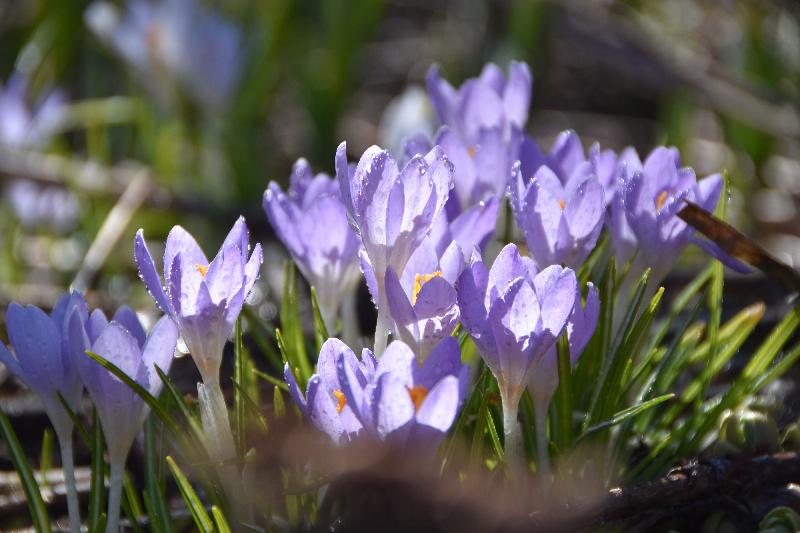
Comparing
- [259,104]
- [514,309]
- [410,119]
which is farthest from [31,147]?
[514,309]

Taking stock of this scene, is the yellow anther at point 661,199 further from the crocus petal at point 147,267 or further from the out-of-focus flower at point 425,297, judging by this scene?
the crocus petal at point 147,267

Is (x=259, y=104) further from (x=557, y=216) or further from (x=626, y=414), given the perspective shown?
(x=626, y=414)

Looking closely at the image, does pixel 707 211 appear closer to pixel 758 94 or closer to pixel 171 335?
pixel 171 335

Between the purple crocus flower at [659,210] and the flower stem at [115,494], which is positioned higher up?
the purple crocus flower at [659,210]

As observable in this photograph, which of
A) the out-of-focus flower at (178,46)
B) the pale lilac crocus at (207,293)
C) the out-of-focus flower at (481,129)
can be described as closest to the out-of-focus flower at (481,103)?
the out-of-focus flower at (481,129)

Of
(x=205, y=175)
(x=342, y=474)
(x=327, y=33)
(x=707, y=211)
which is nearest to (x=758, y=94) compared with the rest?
(x=327, y=33)

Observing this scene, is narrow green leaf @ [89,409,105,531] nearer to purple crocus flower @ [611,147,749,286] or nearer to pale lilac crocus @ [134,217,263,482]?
pale lilac crocus @ [134,217,263,482]
